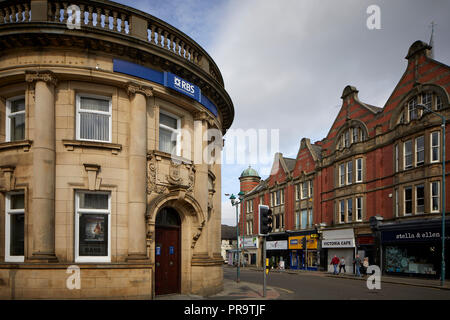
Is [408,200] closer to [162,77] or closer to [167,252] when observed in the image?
[167,252]

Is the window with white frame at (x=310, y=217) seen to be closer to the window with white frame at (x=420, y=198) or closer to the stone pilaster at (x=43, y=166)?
the window with white frame at (x=420, y=198)

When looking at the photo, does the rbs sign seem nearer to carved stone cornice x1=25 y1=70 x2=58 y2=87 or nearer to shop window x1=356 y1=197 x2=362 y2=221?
carved stone cornice x1=25 y1=70 x2=58 y2=87

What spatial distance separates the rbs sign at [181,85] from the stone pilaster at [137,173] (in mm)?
911

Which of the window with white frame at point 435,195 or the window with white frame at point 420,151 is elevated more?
the window with white frame at point 420,151

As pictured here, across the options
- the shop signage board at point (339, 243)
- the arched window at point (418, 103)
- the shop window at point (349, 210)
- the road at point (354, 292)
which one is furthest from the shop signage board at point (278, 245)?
the road at point (354, 292)

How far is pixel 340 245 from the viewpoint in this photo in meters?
34.7

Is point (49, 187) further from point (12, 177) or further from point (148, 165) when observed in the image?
point (148, 165)

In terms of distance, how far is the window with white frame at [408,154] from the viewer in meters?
28.0

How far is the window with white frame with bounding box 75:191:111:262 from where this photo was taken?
11984mm

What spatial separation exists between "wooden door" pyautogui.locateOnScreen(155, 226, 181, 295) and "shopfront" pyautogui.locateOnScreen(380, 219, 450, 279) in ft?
60.4

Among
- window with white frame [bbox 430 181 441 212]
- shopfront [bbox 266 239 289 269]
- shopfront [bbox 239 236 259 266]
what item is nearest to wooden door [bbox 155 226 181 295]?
window with white frame [bbox 430 181 441 212]

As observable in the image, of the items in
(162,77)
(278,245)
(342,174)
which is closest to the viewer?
(162,77)

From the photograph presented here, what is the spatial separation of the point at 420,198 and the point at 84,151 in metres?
23.4

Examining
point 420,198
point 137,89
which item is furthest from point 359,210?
point 137,89
